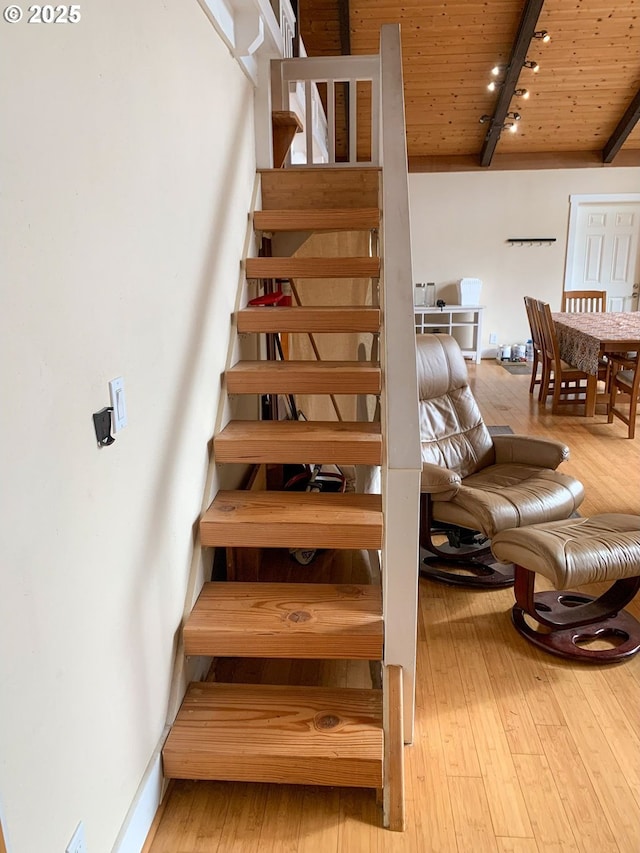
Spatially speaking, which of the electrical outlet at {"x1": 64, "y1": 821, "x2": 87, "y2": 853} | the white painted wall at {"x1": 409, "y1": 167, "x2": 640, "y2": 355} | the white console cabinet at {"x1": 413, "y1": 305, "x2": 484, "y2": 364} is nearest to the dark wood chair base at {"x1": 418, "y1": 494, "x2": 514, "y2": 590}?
the electrical outlet at {"x1": 64, "y1": 821, "x2": 87, "y2": 853}

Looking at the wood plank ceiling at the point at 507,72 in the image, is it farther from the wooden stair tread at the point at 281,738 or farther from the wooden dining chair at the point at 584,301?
the wooden stair tread at the point at 281,738

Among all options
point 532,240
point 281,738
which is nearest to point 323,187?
point 281,738

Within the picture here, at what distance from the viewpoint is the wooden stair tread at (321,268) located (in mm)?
3057

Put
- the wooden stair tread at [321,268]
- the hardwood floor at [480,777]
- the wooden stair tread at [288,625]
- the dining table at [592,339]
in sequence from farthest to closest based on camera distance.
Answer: the dining table at [592,339] → the wooden stair tread at [321,268] → the wooden stair tread at [288,625] → the hardwood floor at [480,777]

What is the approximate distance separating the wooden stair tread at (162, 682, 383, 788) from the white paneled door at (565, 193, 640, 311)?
8043 millimetres

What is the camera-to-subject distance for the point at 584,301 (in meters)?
7.86

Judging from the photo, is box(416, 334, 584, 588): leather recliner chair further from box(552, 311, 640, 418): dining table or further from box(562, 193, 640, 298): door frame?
box(562, 193, 640, 298): door frame

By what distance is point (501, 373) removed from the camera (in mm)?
7918

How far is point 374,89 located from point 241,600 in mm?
3316

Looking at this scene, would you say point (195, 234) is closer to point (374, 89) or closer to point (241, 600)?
point (241, 600)

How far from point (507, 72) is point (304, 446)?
599cm

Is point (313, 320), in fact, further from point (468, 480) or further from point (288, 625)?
point (288, 625)

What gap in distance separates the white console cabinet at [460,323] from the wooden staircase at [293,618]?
230 inches

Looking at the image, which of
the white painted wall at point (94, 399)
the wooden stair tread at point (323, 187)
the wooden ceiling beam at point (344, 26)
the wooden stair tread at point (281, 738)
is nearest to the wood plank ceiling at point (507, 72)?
the wooden ceiling beam at point (344, 26)
